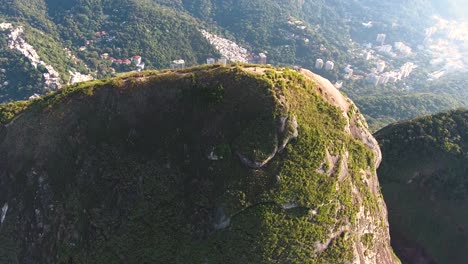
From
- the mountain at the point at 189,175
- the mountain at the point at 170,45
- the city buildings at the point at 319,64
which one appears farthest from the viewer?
the city buildings at the point at 319,64

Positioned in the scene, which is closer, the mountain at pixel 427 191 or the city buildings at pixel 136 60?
the mountain at pixel 427 191

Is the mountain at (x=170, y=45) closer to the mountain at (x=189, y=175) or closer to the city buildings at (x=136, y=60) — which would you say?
the city buildings at (x=136, y=60)

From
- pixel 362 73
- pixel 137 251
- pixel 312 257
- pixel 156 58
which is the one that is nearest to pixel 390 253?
pixel 312 257

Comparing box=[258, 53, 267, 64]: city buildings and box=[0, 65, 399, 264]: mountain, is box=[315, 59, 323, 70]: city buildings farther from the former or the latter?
box=[0, 65, 399, 264]: mountain

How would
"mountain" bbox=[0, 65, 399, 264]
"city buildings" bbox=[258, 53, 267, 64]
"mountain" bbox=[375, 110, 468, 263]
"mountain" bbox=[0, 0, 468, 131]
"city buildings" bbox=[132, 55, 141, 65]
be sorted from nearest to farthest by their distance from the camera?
"mountain" bbox=[0, 65, 399, 264] < "mountain" bbox=[375, 110, 468, 263] < "mountain" bbox=[0, 0, 468, 131] < "city buildings" bbox=[132, 55, 141, 65] < "city buildings" bbox=[258, 53, 267, 64]

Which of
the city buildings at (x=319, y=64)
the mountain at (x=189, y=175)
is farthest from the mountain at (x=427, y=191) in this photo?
the city buildings at (x=319, y=64)

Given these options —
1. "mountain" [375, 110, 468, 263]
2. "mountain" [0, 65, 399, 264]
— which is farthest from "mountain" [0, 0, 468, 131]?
"mountain" [0, 65, 399, 264]

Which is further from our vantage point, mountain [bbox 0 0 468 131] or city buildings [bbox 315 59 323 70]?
city buildings [bbox 315 59 323 70]
